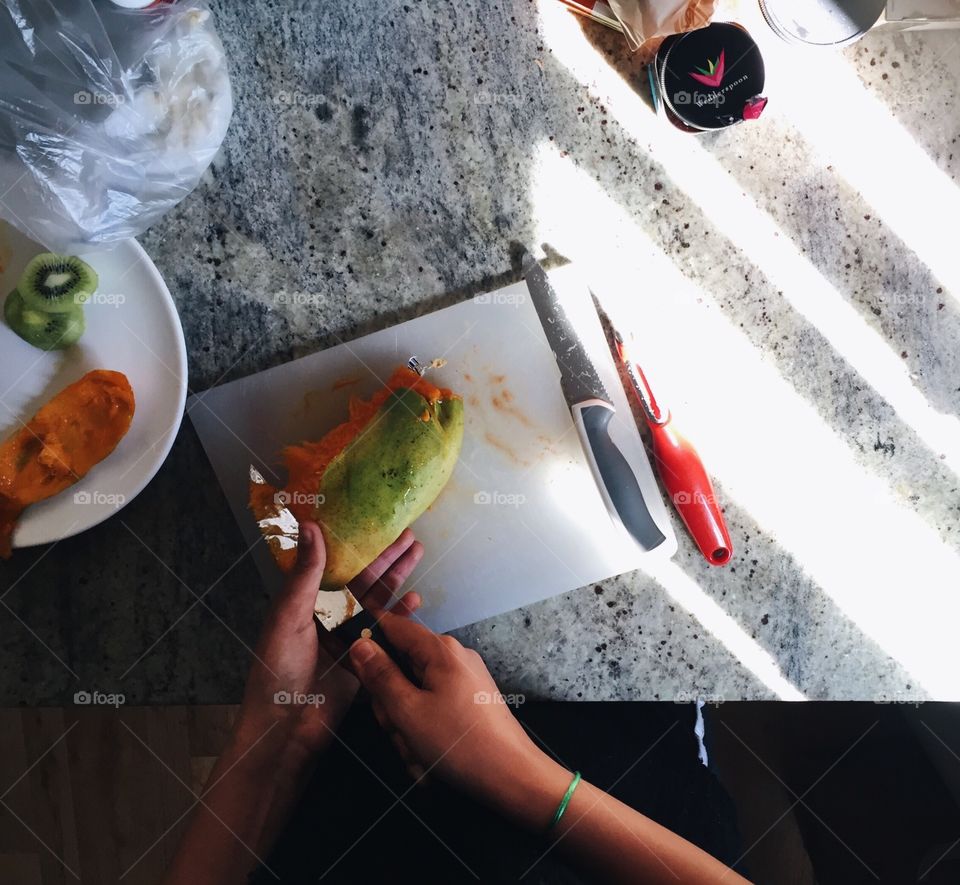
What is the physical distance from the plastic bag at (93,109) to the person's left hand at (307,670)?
498 mm

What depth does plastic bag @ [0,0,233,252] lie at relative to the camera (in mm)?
755

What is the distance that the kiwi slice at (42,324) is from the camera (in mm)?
812

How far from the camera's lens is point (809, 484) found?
95 centimetres

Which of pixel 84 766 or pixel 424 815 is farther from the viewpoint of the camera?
pixel 84 766

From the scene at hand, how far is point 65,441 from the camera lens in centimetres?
82

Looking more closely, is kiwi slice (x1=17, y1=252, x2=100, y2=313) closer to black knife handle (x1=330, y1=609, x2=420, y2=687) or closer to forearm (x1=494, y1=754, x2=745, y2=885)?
black knife handle (x1=330, y1=609, x2=420, y2=687)

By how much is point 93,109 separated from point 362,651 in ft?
2.25

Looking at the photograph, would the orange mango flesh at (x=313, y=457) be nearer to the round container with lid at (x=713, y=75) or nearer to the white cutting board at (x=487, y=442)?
the white cutting board at (x=487, y=442)

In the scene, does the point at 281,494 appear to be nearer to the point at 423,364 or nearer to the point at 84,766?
the point at 423,364

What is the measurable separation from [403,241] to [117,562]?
557mm

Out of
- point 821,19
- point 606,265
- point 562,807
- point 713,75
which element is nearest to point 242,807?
point 562,807

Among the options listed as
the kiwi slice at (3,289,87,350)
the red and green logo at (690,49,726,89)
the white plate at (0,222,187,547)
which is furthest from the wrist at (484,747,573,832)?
the red and green logo at (690,49,726,89)

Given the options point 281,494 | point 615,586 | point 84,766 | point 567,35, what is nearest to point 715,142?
point 567,35

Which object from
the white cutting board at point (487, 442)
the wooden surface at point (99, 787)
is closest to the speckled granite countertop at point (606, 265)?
the white cutting board at point (487, 442)
